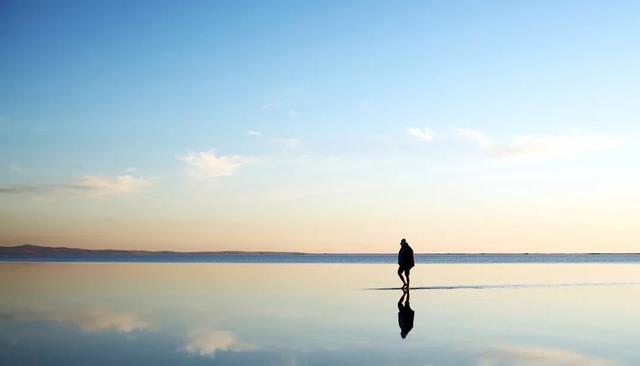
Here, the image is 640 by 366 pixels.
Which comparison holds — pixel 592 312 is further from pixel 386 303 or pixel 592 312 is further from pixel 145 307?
pixel 145 307

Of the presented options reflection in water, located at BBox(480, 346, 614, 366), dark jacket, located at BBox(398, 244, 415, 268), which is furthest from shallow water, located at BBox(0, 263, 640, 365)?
dark jacket, located at BBox(398, 244, 415, 268)

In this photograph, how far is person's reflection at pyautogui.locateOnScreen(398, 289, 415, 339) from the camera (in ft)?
51.0

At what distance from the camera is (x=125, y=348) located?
13086mm

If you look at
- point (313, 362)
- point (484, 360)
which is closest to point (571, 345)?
point (484, 360)

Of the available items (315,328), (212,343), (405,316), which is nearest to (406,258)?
(405,316)

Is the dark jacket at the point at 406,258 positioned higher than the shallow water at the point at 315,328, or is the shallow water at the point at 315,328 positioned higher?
the dark jacket at the point at 406,258

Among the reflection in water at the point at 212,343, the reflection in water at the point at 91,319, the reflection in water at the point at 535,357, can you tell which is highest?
the reflection in water at the point at 91,319

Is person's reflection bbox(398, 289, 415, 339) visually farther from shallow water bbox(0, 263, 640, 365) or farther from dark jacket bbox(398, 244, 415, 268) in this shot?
dark jacket bbox(398, 244, 415, 268)

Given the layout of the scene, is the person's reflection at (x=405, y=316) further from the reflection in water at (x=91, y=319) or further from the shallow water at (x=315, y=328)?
the reflection in water at (x=91, y=319)

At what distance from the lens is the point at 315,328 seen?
52.7ft

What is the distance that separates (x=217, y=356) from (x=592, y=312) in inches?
475

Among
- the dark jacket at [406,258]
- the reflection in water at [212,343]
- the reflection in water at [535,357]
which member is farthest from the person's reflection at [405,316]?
the dark jacket at [406,258]

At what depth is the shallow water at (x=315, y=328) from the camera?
12203 mm

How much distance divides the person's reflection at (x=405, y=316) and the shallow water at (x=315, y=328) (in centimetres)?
17
